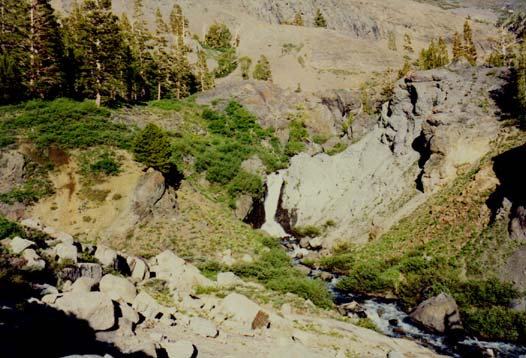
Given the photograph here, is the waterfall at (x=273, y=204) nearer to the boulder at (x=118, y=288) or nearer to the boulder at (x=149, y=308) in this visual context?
the boulder at (x=149, y=308)

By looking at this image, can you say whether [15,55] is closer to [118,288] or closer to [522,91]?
[118,288]

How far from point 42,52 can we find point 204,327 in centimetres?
4252

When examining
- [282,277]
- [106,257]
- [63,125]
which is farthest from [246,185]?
[106,257]

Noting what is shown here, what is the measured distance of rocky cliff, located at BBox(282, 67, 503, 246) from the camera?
42.9 meters

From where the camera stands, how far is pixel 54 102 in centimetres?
4734

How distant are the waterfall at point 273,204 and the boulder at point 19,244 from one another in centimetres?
3469

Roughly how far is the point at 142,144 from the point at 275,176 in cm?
2576

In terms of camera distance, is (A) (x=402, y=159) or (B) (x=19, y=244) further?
(A) (x=402, y=159)

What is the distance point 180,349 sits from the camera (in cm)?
1512

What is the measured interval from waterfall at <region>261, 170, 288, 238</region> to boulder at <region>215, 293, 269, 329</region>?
32006 mm

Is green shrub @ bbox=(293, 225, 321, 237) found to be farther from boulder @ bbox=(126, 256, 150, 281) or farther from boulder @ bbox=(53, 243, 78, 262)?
boulder @ bbox=(53, 243, 78, 262)

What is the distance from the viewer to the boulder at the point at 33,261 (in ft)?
60.2

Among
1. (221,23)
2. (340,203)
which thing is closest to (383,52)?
(221,23)

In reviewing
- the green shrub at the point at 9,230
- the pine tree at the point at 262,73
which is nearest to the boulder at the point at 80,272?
the green shrub at the point at 9,230
